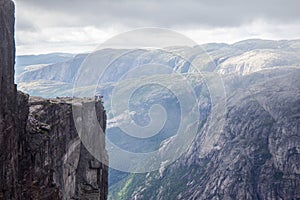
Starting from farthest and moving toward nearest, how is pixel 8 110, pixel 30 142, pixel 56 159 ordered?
pixel 56 159 → pixel 30 142 → pixel 8 110

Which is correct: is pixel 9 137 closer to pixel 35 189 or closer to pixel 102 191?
pixel 35 189

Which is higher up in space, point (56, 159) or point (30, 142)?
point (30, 142)

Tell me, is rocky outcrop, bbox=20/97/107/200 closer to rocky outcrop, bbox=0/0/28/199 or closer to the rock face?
the rock face

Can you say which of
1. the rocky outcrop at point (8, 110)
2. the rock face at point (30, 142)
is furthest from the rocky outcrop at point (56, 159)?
the rocky outcrop at point (8, 110)

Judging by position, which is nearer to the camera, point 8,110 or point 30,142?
point 8,110

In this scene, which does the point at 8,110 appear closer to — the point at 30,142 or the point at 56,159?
the point at 30,142

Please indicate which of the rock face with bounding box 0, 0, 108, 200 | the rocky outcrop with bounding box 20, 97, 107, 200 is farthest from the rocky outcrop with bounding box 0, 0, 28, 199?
the rocky outcrop with bounding box 20, 97, 107, 200

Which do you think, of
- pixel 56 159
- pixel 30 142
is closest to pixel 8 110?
pixel 30 142

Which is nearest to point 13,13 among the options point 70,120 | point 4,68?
point 4,68
